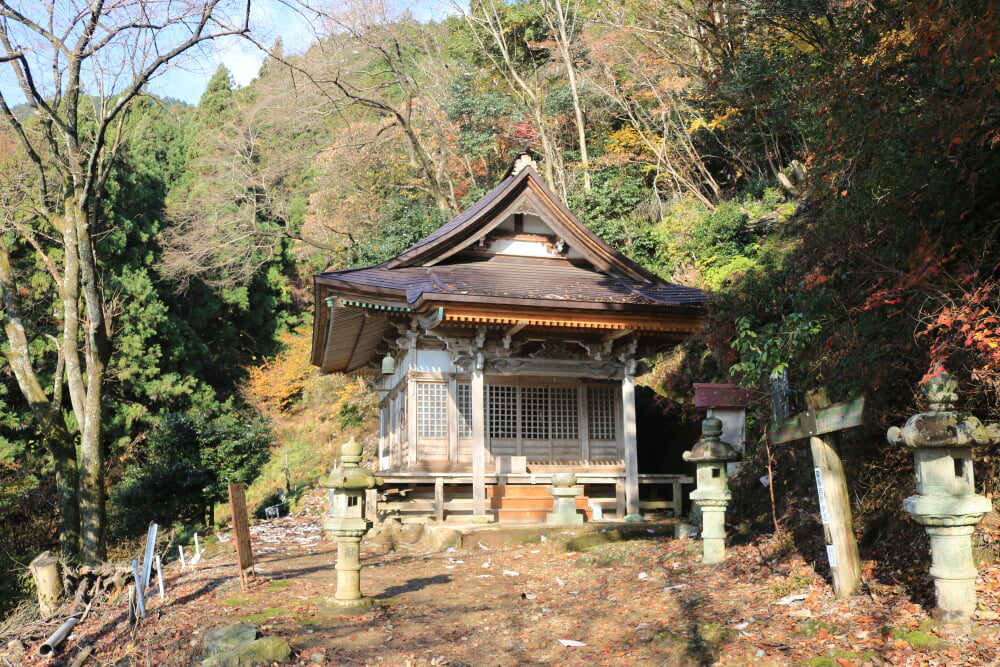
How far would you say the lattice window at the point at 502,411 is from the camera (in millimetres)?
15242

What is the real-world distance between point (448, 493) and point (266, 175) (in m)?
20.1

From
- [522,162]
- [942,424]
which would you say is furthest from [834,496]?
[522,162]

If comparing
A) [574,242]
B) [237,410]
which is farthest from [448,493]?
[237,410]

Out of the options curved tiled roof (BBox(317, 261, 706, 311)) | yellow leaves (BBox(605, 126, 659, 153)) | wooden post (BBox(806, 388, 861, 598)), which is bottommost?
wooden post (BBox(806, 388, 861, 598))

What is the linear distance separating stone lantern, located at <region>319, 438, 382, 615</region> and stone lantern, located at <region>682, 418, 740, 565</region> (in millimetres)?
3734

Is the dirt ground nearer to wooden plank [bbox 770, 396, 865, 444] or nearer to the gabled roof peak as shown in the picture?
wooden plank [bbox 770, 396, 865, 444]

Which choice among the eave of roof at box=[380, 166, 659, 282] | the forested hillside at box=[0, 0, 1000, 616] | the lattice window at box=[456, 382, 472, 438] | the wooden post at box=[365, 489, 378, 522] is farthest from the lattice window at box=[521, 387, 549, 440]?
the forested hillside at box=[0, 0, 1000, 616]

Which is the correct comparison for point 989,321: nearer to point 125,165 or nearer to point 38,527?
point 38,527

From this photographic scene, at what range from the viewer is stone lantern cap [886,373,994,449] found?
5168mm

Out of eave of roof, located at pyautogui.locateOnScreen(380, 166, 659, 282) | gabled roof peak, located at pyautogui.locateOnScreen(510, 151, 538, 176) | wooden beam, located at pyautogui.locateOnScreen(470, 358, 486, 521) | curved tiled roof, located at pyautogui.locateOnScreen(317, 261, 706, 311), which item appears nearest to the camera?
curved tiled roof, located at pyautogui.locateOnScreen(317, 261, 706, 311)

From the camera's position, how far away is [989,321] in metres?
5.11

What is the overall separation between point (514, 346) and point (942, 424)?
974 centimetres

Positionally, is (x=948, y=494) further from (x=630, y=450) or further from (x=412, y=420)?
(x=412, y=420)

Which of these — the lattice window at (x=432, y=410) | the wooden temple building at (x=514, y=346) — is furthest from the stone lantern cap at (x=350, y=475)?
the lattice window at (x=432, y=410)
